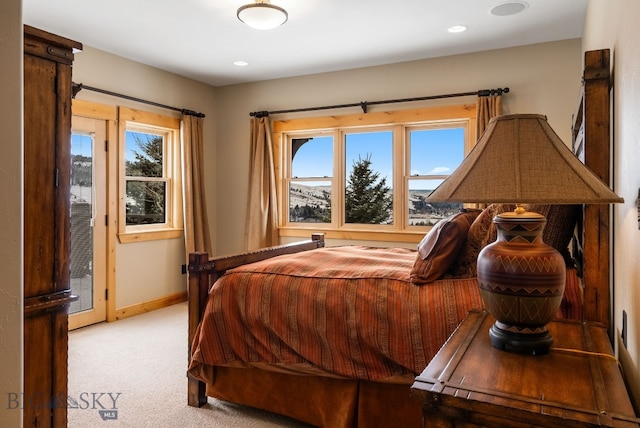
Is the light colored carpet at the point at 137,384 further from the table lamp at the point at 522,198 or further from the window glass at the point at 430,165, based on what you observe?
the window glass at the point at 430,165

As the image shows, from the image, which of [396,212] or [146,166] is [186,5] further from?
[396,212]

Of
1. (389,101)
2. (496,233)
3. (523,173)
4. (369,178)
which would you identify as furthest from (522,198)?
(369,178)

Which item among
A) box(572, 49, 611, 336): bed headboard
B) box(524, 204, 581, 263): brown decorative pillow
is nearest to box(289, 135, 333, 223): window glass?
box(524, 204, 581, 263): brown decorative pillow

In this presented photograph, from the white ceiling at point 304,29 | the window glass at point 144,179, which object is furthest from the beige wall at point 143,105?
the window glass at point 144,179

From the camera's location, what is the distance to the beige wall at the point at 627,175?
1172mm

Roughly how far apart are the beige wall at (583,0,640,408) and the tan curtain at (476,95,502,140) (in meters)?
2.48

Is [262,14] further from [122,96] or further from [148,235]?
[148,235]

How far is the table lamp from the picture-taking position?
3.68 ft

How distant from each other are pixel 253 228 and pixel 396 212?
1.70 m

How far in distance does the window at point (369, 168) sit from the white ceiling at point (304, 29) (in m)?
0.66

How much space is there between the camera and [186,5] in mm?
3348

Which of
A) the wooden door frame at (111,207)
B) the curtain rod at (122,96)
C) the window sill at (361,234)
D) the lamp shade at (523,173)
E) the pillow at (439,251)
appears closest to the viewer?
the lamp shade at (523,173)

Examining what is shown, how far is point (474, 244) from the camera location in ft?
7.11

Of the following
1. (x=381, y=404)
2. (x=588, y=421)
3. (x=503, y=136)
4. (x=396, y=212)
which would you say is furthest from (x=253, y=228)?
(x=588, y=421)
